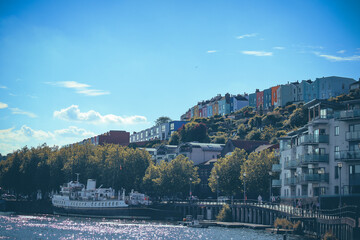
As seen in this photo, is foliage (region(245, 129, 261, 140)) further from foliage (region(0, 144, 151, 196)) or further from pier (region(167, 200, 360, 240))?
pier (region(167, 200, 360, 240))

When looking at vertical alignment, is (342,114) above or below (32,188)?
above

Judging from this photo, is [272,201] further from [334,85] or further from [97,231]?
[334,85]

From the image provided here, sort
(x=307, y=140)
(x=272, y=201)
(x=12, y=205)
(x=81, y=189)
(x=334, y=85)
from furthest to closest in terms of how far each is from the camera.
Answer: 1. (x=334, y=85)
2. (x=12, y=205)
3. (x=81, y=189)
4. (x=272, y=201)
5. (x=307, y=140)

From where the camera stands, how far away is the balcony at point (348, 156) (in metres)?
72.9

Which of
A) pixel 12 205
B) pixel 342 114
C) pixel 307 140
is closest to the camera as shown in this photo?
pixel 342 114

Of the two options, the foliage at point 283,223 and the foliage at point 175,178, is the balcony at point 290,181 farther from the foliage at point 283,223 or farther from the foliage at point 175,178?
the foliage at point 175,178

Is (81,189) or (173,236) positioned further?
(81,189)

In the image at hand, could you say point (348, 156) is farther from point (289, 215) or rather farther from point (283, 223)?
point (283, 223)

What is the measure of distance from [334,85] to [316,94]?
7.59 metres

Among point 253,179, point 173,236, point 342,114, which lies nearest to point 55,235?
point 173,236

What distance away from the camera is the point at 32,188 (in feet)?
495

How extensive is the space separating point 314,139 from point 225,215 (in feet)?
87.0

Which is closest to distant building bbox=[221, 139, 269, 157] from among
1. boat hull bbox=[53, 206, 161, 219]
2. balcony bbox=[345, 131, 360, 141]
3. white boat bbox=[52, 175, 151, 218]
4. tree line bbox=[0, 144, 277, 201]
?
tree line bbox=[0, 144, 277, 201]

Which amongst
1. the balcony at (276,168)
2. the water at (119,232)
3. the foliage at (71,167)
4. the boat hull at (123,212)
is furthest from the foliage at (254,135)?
the water at (119,232)
